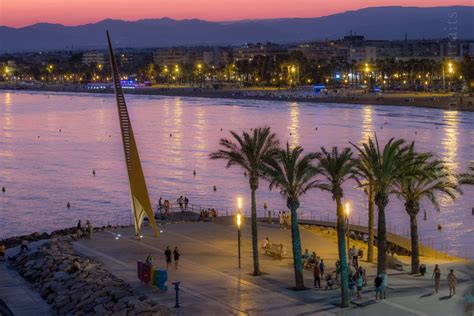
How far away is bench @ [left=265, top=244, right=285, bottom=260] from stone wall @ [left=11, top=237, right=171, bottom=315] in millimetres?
4064

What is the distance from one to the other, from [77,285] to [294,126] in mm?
57777

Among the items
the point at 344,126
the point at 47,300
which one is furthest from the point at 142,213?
the point at 344,126

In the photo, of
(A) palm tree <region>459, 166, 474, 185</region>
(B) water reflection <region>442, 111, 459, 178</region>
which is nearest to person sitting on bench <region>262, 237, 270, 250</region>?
(A) palm tree <region>459, 166, 474, 185</region>

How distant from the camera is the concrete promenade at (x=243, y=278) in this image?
16.3m

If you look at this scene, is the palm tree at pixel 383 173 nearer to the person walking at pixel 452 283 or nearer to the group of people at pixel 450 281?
the group of people at pixel 450 281

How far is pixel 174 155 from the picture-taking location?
5556 centimetres

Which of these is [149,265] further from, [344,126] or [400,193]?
[344,126]

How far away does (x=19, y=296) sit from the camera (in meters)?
19.6

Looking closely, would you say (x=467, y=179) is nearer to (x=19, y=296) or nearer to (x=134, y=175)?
(x=134, y=175)

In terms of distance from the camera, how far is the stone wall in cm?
1683

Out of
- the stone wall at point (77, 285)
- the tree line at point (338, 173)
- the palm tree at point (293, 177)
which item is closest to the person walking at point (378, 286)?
the tree line at point (338, 173)

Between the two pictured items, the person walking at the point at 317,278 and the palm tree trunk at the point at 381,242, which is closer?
the person walking at the point at 317,278

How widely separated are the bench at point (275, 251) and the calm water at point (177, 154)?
A: 6994mm

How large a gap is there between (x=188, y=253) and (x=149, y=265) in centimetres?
322
